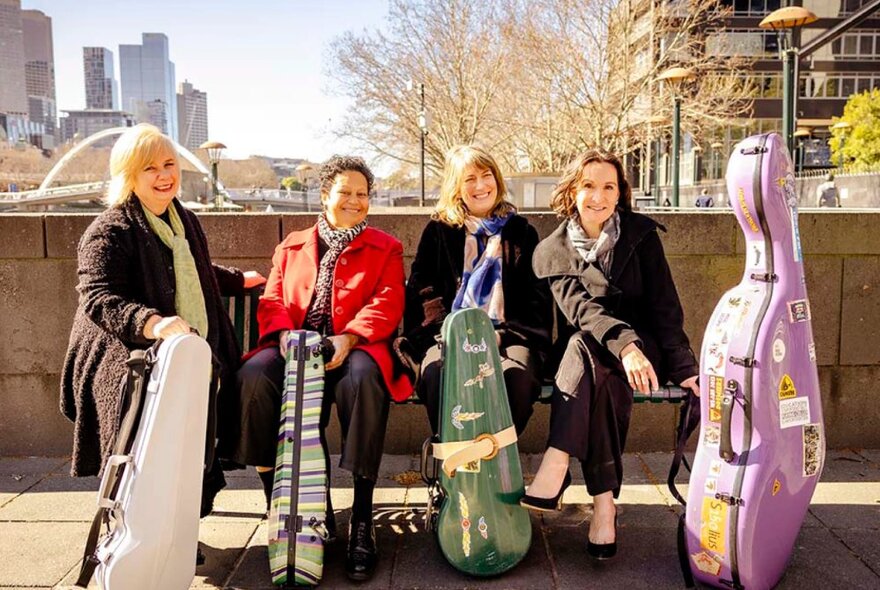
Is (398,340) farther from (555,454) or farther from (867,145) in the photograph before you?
(867,145)

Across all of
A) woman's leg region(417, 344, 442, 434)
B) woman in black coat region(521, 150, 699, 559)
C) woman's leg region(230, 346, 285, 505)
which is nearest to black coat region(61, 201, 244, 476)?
woman's leg region(230, 346, 285, 505)

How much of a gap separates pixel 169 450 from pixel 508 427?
1267mm

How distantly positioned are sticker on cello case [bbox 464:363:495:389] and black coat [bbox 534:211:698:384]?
0.47 metres

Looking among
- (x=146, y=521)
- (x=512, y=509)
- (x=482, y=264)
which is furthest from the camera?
(x=482, y=264)

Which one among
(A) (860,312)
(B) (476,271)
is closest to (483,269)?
(B) (476,271)

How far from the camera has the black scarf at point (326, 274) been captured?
340 cm

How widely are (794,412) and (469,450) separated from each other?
1200mm

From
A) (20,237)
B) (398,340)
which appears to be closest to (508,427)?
(398,340)

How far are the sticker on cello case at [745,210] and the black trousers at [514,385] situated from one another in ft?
3.42

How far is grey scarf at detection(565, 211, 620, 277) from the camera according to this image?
127 inches

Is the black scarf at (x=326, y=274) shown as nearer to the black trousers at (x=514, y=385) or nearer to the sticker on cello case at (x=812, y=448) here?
the black trousers at (x=514, y=385)

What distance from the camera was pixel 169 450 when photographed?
2498mm

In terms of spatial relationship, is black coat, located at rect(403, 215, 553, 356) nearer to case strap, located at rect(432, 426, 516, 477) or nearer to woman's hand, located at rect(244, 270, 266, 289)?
case strap, located at rect(432, 426, 516, 477)

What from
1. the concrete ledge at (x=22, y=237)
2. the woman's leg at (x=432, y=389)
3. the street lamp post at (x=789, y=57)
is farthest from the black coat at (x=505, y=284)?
the street lamp post at (x=789, y=57)
